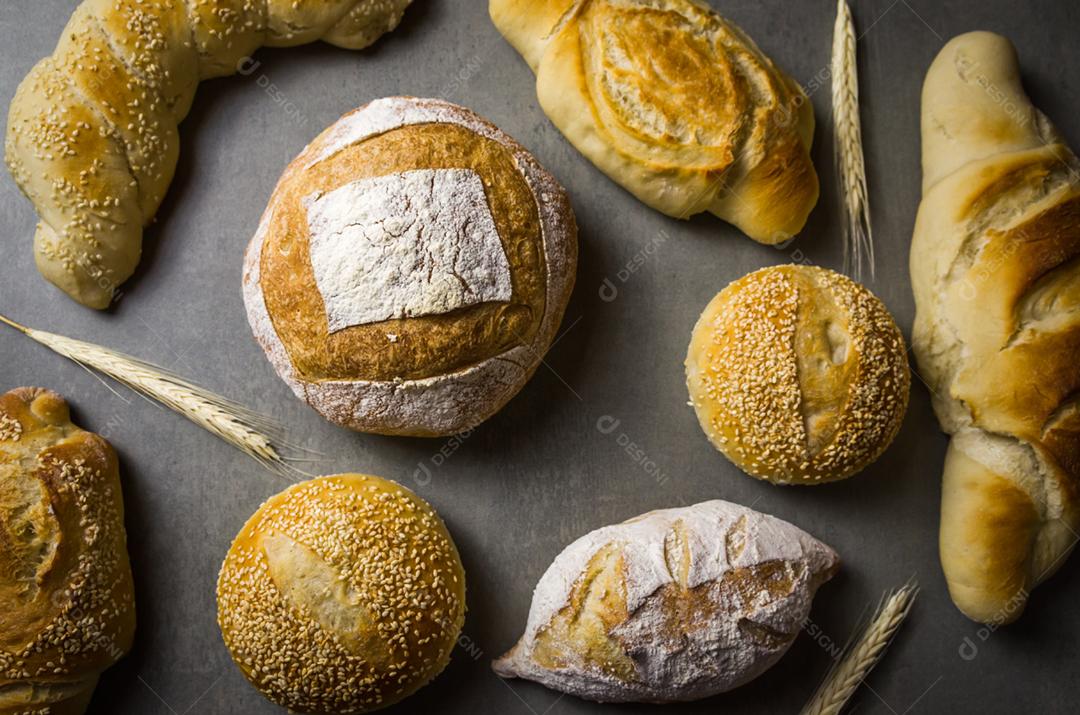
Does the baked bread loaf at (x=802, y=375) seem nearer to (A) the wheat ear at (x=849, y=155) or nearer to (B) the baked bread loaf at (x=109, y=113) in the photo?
(A) the wheat ear at (x=849, y=155)

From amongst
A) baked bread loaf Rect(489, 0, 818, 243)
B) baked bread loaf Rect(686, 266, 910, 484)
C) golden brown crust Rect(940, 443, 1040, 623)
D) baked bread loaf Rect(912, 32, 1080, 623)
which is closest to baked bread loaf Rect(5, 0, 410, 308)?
baked bread loaf Rect(489, 0, 818, 243)

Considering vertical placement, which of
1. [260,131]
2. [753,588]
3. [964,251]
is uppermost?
[260,131]

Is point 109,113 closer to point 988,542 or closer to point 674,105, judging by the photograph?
point 674,105

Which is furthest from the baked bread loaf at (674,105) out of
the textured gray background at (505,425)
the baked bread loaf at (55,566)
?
the baked bread loaf at (55,566)

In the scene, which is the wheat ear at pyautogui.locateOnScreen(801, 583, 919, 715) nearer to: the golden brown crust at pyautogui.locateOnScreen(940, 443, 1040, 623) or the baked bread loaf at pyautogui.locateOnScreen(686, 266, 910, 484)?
the golden brown crust at pyautogui.locateOnScreen(940, 443, 1040, 623)

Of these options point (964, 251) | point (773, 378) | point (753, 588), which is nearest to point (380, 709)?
point (753, 588)

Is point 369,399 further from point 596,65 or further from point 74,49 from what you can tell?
point 74,49

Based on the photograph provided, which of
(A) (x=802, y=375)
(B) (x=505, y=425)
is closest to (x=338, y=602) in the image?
(B) (x=505, y=425)
